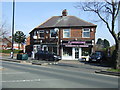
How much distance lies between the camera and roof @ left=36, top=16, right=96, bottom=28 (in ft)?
111

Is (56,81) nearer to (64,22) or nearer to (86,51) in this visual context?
(86,51)

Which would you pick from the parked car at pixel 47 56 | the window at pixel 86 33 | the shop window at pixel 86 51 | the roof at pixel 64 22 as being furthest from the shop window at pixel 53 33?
the shop window at pixel 86 51

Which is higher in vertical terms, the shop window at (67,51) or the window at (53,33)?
the window at (53,33)

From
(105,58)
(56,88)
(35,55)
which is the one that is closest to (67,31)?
(35,55)

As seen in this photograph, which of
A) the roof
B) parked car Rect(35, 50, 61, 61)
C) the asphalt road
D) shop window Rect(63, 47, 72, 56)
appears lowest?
the asphalt road

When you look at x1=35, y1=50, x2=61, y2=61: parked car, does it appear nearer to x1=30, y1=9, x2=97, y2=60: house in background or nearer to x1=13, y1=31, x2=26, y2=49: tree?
x1=30, y1=9, x2=97, y2=60: house in background

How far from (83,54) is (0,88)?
2508 centimetres

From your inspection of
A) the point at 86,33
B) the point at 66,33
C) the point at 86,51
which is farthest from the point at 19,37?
the point at 86,51

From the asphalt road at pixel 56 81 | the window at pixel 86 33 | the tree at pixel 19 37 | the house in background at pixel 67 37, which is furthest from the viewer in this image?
the tree at pixel 19 37

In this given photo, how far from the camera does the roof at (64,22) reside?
33.9 m

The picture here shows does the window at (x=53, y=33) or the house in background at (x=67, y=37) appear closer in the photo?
the house in background at (x=67, y=37)

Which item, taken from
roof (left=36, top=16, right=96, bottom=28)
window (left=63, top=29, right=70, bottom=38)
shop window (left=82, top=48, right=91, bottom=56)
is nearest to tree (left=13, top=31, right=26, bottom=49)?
roof (left=36, top=16, right=96, bottom=28)

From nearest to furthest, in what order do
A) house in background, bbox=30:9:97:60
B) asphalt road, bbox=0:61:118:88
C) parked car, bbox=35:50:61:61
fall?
asphalt road, bbox=0:61:118:88 → parked car, bbox=35:50:61:61 → house in background, bbox=30:9:97:60

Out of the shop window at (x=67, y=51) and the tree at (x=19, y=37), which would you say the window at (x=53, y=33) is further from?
the tree at (x=19, y=37)
